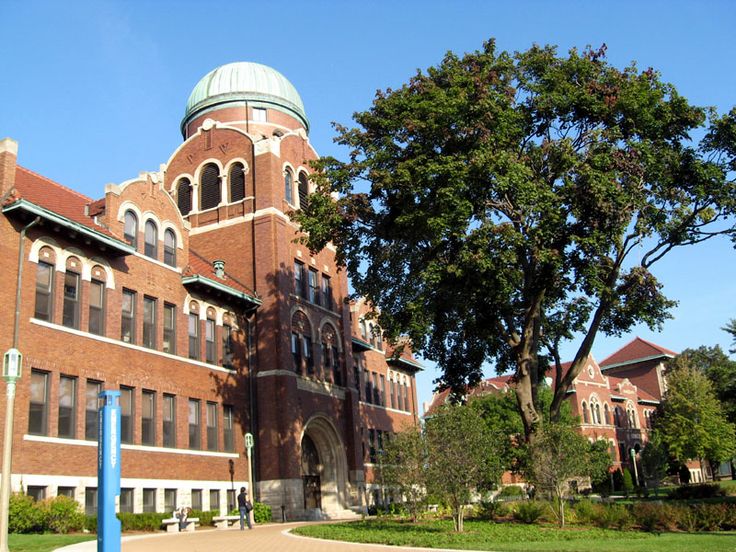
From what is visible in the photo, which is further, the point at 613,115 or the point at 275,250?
the point at 275,250

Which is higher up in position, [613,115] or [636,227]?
[613,115]

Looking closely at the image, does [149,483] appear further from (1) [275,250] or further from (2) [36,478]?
(1) [275,250]

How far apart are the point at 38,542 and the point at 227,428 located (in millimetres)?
15804

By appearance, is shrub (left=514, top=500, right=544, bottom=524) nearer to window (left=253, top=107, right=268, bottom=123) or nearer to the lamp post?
the lamp post

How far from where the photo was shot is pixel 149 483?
26.6 m

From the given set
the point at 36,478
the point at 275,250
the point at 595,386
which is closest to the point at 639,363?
the point at 595,386

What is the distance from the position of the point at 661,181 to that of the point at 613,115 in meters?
2.74

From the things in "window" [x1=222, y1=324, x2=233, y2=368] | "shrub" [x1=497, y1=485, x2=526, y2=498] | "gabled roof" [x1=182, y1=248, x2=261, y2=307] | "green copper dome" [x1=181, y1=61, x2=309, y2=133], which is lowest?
"shrub" [x1=497, y1=485, x2=526, y2=498]

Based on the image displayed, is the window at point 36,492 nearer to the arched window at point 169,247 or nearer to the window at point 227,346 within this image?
the arched window at point 169,247

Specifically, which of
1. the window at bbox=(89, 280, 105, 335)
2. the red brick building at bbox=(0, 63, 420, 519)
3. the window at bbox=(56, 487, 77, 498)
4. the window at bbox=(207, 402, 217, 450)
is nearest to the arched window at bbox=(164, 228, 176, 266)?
the red brick building at bbox=(0, 63, 420, 519)

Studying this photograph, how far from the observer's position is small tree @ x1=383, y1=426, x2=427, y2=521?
23.9 meters

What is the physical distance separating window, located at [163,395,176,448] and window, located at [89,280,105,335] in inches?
174

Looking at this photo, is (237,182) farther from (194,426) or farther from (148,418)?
(148,418)

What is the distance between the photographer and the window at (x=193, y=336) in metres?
31.1
